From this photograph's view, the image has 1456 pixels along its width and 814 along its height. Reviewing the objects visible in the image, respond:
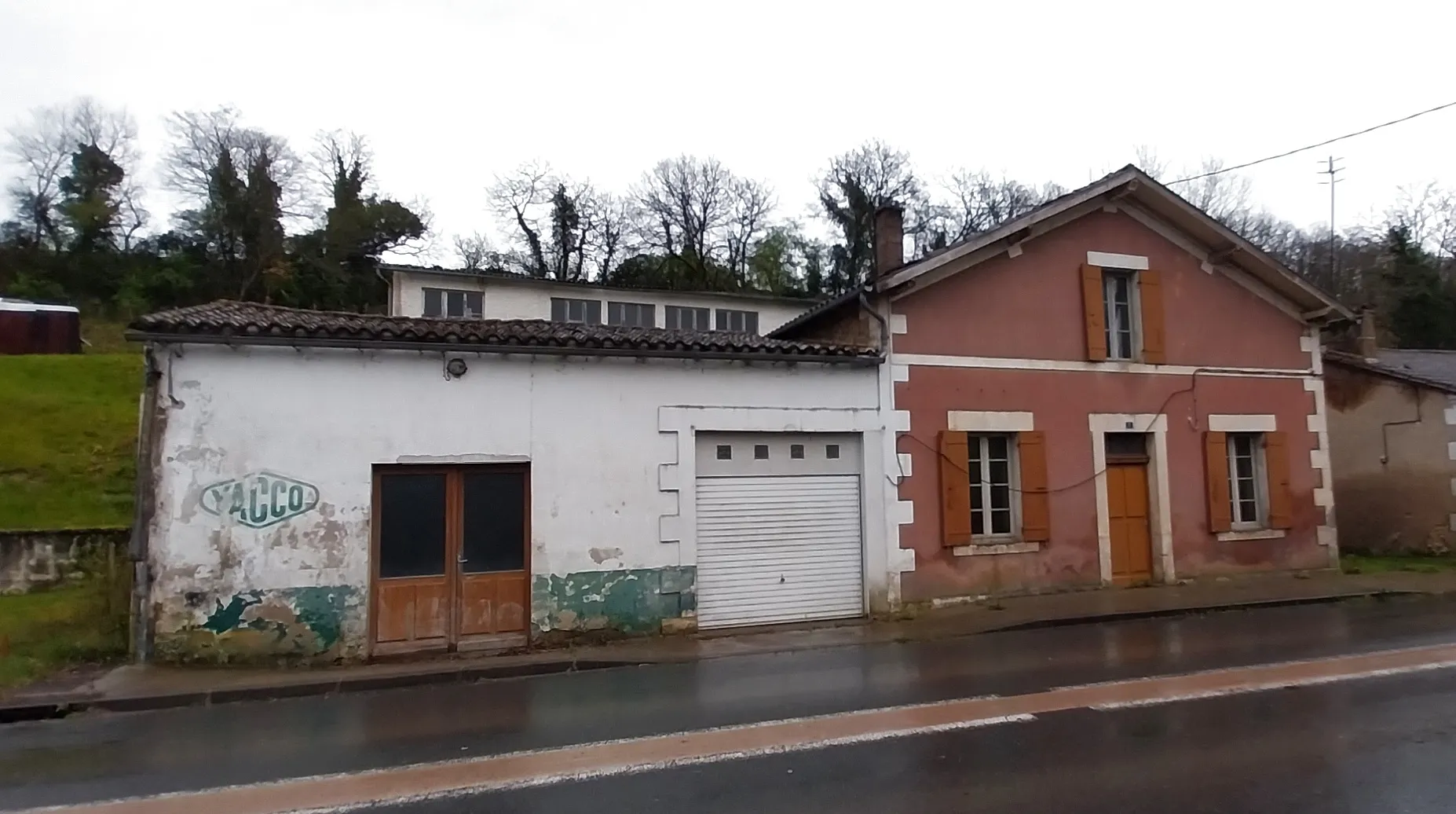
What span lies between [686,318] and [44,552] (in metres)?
16.2

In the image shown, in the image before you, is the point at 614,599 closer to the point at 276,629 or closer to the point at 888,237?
the point at 276,629

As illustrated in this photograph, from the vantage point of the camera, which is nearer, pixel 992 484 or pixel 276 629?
pixel 276 629

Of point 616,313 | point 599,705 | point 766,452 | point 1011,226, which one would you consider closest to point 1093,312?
point 1011,226

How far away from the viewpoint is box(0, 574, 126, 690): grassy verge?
9297 millimetres

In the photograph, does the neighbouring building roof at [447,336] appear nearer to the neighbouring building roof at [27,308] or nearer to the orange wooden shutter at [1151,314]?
the orange wooden shutter at [1151,314]

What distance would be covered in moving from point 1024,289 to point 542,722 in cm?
976

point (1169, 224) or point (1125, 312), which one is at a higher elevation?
point (1169, 224)

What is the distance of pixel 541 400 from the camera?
1092 centimetres

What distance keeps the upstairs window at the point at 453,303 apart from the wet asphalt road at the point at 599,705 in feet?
53.3

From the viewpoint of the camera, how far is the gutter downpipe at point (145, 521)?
31.1 feet

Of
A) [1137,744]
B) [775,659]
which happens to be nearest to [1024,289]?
[775,659]

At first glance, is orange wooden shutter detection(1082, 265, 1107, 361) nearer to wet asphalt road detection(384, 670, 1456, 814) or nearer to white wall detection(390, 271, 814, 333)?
wet asphalt road detection(384, 670, 1456, 814)

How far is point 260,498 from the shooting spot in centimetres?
989

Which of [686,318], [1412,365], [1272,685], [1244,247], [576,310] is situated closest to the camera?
[1272,685]
